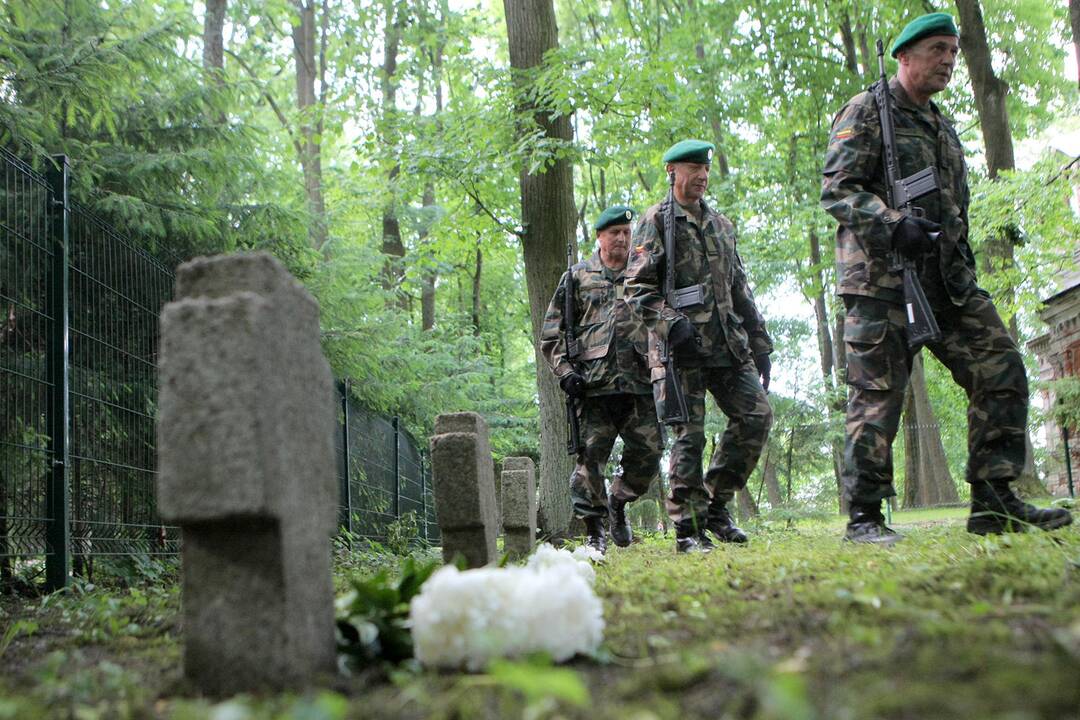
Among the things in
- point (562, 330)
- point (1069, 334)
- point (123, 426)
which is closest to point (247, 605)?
point (123, 426)

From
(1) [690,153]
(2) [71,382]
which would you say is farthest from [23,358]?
(1) [690,153]

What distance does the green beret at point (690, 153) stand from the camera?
6921mm

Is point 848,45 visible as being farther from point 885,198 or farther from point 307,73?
point 885,198

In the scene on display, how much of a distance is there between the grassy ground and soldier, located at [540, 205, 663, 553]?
398 cm

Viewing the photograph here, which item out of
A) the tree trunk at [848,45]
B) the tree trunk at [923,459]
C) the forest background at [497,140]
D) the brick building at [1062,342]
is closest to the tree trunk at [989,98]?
the forest background at [497,140]

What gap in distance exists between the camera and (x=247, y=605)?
245 cm

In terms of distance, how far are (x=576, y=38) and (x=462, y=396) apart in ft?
42.9

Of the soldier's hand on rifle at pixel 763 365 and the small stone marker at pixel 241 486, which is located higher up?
the soldier's hand on rifle at pixel 763 365

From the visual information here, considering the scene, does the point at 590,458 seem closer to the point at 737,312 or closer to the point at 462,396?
the point at 737,312

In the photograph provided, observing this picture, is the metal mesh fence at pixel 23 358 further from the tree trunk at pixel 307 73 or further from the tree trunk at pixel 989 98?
the tree trunk at pixel 307 73

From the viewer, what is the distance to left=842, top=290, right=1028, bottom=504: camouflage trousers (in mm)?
5074

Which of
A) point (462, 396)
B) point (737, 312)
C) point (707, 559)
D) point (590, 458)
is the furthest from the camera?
point (462, 396)

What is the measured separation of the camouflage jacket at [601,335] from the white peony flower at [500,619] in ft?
17.4

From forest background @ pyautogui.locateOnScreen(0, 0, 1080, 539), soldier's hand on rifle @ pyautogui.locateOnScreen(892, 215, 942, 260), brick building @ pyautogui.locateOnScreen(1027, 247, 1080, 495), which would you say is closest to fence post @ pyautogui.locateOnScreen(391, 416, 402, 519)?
forest background @ pyautogui.locateOnScreen(0, 0, 1080, 539)
